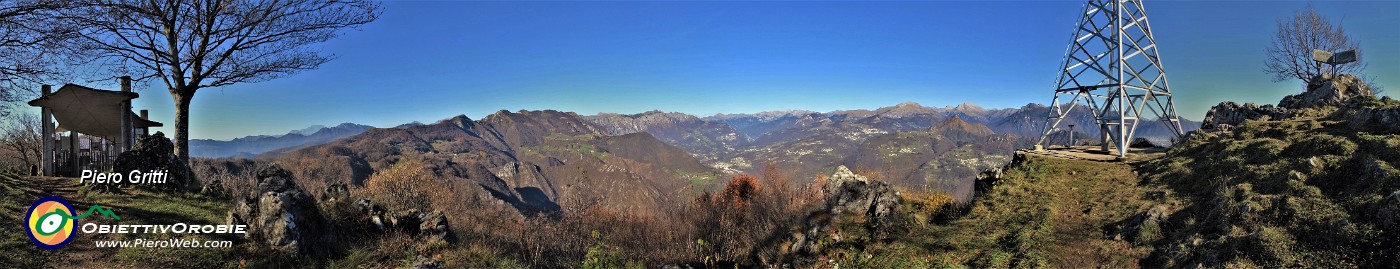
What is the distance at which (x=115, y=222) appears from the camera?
1169 centimetres

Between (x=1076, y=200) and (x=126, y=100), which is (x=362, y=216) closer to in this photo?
(x=126, y=100)

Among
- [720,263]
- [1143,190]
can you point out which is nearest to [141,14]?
[720,263]

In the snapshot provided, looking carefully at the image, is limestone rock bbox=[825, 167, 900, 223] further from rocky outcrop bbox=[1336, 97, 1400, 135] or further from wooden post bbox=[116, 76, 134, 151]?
wooden post bbox=[116, 76, 134, 151]

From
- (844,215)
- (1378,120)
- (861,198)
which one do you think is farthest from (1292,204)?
(844,215)

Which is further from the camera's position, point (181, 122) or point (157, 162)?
point (181, 122)

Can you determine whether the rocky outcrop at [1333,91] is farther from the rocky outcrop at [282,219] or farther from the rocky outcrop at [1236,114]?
the rocky outcrop at [282,219]

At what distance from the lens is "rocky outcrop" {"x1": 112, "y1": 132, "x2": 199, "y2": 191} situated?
603 inches

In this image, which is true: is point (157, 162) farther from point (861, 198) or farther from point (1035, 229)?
point (1035, 229)

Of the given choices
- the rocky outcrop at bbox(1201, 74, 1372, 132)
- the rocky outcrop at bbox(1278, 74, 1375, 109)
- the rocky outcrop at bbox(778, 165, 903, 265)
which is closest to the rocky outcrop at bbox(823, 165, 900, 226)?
the rocky outcrop at bbox(778, 165, 903, 265)

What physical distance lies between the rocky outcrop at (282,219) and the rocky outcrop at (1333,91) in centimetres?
3242

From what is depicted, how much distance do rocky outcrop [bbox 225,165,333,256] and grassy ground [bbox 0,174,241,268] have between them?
59cm

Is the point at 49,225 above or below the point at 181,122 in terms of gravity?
below

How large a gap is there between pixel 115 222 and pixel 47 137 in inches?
398

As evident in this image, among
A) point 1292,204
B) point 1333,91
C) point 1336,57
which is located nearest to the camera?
point 1292,204
